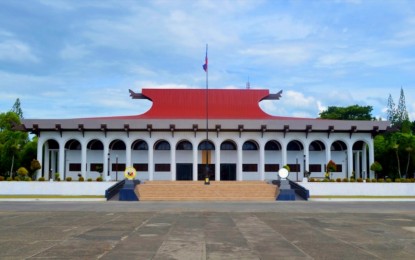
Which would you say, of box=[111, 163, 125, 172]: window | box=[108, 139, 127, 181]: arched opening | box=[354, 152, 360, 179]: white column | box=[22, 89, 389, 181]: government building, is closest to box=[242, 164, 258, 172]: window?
box=[22, 89, 389, 181]: government building

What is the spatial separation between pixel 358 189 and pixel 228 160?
637 inches

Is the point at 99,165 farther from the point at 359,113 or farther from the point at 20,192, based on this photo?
the point at 359,113

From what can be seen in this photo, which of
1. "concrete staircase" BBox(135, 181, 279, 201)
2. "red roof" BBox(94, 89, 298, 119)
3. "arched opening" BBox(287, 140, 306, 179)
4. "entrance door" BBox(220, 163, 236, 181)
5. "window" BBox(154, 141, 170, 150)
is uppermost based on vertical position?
"red roof" BBox(94, 89, 298, 119)

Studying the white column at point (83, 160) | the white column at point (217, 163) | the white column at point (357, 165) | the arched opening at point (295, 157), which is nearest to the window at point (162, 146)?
the white column at point (217, 163)

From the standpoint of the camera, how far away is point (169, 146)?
52.1 metres

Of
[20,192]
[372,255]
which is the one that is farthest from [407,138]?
[372,255]

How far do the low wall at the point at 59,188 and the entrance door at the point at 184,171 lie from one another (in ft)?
41.9

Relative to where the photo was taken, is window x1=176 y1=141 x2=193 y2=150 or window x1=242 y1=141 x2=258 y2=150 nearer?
window x1=176 y1=141 x2=193 y2=150

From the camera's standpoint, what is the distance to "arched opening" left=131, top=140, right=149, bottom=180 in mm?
51344

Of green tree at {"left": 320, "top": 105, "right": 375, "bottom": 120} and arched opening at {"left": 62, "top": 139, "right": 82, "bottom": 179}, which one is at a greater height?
green tree at {"left": 320, "top": 105, "right": 375, "bottom": 120}

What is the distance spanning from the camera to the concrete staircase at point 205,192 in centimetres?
3772

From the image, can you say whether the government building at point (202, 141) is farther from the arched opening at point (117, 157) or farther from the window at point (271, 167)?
the arched opening at point (117, 157)

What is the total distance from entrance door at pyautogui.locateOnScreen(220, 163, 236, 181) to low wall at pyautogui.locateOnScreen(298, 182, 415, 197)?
1279cm

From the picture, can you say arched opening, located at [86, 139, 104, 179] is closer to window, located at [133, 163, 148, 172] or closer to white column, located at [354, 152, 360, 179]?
window, located at [133, 163, 148, 172]
